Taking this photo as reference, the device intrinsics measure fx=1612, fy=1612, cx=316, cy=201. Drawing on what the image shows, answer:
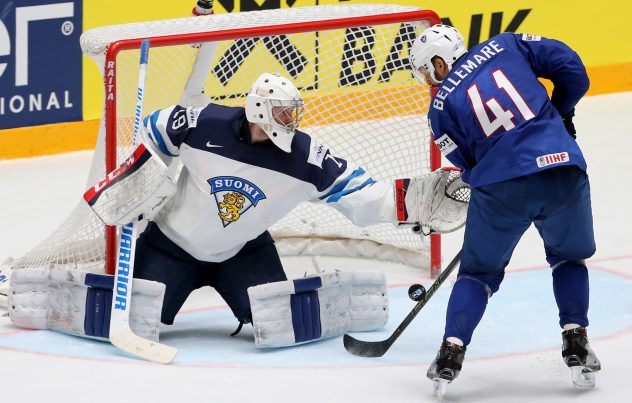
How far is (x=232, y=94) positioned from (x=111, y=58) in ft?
3.99

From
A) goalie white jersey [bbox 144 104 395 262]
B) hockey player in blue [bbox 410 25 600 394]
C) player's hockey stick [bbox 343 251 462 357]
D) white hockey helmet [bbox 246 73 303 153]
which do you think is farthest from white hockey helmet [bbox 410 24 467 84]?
player's hockey stick [bbox 343 251 462 357]

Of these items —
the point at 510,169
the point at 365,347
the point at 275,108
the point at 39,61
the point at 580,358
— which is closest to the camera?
the point at 510,169

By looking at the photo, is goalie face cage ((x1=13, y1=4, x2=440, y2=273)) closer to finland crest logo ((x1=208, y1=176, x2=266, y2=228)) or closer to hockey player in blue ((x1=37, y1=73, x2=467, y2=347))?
hockey player in blue ((x1=37, y1=73, x2=467, y2=347))

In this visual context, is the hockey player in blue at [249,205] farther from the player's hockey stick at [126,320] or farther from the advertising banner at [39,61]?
the advertising banner at [39,61]

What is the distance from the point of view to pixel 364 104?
673cm

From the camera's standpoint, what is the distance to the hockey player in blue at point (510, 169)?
4.55 m

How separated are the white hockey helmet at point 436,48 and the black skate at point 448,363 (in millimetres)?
809

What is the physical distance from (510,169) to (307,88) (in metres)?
2.66

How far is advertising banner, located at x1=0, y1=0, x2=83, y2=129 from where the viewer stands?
7414 mm

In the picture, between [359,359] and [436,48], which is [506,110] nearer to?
[436,48]

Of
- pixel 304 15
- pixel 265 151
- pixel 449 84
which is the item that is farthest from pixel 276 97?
pixel 304 15

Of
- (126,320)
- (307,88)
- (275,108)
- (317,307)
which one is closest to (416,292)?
(317,307)

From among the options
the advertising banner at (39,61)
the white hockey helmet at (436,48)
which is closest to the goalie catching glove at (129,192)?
the white hockey helmet at (436,48)

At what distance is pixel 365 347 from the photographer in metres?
5.12
